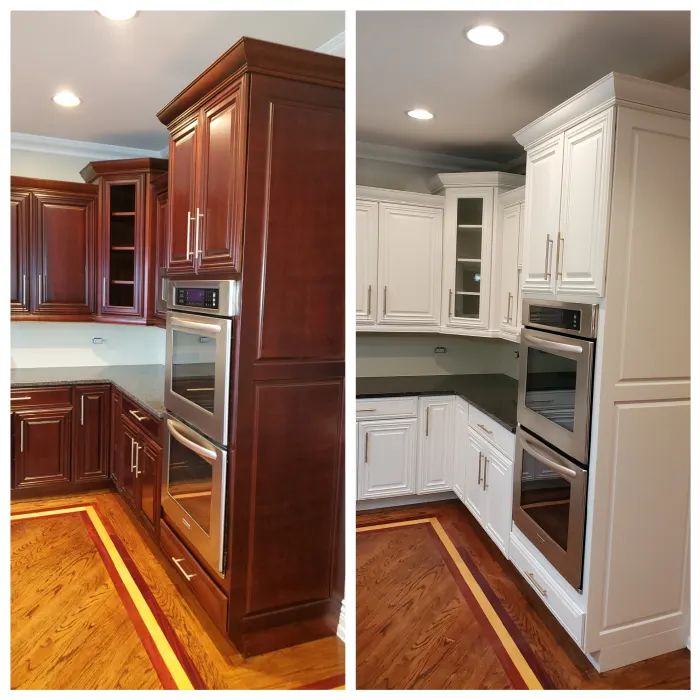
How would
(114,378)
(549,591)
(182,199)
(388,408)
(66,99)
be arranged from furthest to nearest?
(114,378) → (66,99) → (182,199) → (549,591) → (388,408)

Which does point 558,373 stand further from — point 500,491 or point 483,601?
point 483,601

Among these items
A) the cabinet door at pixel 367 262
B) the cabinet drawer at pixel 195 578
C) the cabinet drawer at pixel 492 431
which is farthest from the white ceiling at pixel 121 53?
the cabinet drawer at pixel 195 578

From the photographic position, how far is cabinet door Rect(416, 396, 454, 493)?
1000 millimetres

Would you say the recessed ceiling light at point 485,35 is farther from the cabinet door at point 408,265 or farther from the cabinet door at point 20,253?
the cabinet door at point 20,253

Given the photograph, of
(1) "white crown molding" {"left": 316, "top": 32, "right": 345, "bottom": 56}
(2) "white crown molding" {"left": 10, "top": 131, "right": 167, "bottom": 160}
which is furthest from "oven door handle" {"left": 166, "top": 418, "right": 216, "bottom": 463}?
(2) "white crown molding" {"left": 10, "top": 131, "right": 167, "bottom": 160}

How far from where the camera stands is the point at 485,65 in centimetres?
123

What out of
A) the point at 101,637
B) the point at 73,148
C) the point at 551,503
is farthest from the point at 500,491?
the point at 73,148

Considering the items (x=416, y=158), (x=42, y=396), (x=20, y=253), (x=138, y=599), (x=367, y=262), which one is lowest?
(x=138, y=599)

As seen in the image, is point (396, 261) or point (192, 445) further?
point (192, 445)

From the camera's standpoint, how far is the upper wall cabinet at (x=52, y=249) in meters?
2.35

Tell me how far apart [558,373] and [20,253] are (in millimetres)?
2174

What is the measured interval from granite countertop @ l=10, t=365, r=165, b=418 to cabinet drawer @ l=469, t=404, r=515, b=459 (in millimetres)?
1182

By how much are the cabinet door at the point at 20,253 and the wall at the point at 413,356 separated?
1.81 metres

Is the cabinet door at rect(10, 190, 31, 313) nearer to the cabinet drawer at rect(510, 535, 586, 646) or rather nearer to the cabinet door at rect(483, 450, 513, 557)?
the cabinet door at rect(483, 450, 513, 557)
